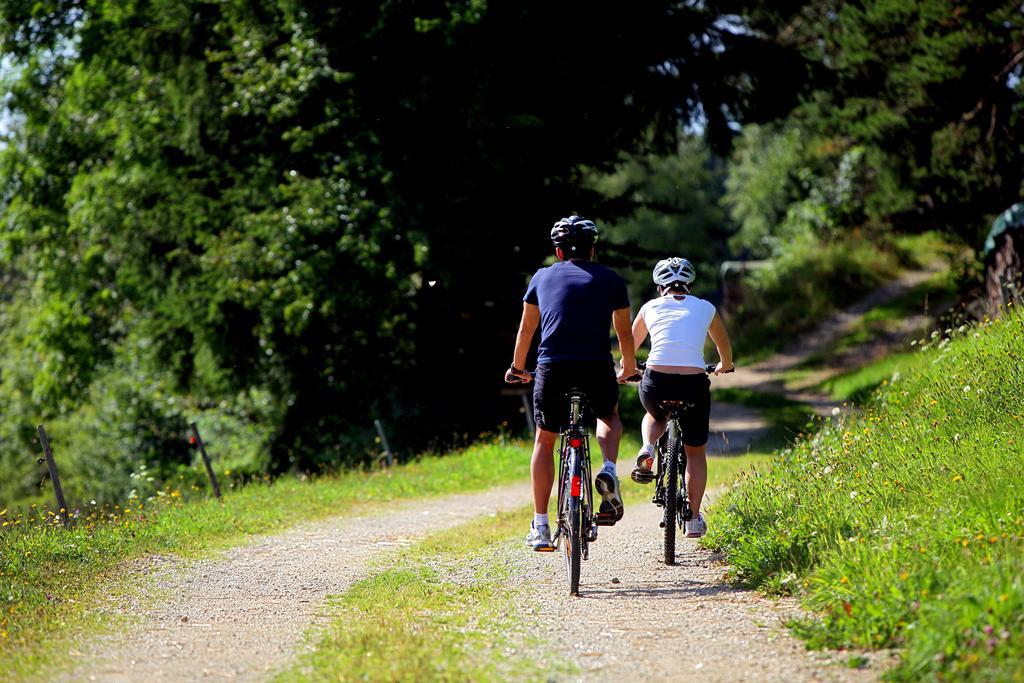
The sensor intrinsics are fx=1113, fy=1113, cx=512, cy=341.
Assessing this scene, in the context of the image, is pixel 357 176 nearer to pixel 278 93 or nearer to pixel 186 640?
pixel 278 93

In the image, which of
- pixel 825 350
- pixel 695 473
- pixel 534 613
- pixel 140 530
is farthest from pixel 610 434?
pixel 825 350

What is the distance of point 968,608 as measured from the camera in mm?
4371

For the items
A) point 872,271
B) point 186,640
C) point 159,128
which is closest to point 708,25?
point 159,128

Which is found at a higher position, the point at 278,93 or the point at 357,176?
the point at 278,93

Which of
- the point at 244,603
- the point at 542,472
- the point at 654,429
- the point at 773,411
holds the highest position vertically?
the point at 654,429

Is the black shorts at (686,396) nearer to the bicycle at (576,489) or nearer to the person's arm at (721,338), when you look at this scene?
the person's arm at (721,338)

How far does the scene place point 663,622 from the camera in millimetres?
5777

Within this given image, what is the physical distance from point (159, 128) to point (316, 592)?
14116 millimetres

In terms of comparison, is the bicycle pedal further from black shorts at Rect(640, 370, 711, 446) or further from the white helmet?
the white helmet

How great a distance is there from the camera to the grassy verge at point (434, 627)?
15.8ft

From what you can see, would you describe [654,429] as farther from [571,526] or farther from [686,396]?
[571,526]

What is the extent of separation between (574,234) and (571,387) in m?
0.93

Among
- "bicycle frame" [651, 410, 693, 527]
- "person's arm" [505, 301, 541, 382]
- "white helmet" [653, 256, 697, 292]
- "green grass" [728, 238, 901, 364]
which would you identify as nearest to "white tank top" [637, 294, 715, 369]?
"white helmet" [653, 256, 697, 292]

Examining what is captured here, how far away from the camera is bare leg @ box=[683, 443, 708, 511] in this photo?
7211 mm
